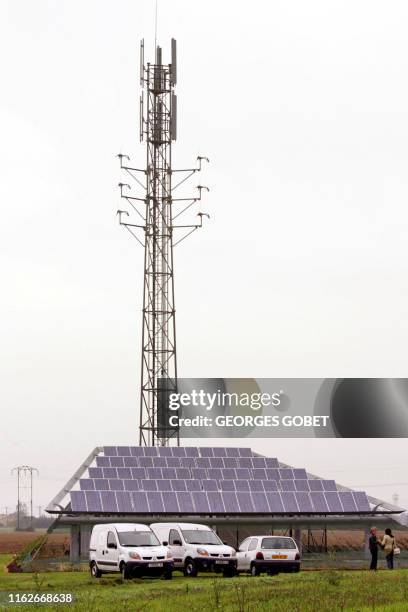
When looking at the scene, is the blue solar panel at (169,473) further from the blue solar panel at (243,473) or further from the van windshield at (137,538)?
the van windshield at (137,538)

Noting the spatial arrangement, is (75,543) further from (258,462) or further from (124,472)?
(258,462)

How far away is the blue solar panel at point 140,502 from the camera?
5002cm

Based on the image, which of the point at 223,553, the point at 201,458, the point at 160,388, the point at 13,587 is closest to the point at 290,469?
the point at 201,458

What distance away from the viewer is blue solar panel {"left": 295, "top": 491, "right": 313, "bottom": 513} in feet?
170

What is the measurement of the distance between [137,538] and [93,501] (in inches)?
460

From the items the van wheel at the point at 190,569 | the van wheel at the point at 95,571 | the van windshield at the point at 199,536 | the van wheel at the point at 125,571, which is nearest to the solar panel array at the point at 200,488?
the van wheel at the point at 95,571

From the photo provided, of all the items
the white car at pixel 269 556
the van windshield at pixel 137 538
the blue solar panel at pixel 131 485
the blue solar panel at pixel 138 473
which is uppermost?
the blue solar panel at pixel 138 473

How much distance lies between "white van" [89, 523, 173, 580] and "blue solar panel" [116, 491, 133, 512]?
10.0 m

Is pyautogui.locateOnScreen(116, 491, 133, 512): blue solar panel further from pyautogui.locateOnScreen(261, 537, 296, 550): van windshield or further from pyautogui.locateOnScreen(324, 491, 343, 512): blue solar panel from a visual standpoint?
pyautogui.locateOnScreen(261, 537, 296, 550): van windshield

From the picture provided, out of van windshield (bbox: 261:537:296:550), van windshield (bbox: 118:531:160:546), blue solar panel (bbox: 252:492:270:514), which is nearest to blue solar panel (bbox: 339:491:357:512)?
blue solar panel (bbox: 252:492:270:514)

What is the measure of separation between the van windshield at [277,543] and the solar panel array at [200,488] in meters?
9.98

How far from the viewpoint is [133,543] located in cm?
3753

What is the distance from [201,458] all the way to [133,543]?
20.5 metres

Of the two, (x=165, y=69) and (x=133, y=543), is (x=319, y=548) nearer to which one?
(x=133, y=543)
